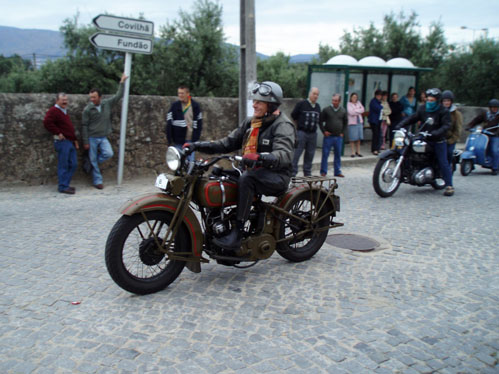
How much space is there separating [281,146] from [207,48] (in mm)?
21247

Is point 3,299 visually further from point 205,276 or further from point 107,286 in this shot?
point 205,276

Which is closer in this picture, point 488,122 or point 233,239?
point 233,239

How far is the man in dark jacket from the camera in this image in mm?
14195

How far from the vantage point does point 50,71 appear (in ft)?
91.1

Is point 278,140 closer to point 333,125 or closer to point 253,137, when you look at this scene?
point 253,137

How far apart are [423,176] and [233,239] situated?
593 cm

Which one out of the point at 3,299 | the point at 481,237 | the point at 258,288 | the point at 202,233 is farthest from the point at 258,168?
the point at 481,237

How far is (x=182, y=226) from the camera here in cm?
432

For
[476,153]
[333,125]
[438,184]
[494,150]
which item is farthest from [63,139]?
[494,150]

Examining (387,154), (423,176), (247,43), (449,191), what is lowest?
(449,191)

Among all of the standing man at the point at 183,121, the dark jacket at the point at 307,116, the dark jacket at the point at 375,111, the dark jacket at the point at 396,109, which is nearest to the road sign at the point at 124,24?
the standing man at the point at 183,121

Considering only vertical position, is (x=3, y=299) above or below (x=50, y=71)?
below

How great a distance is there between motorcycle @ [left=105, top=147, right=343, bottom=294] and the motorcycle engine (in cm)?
499

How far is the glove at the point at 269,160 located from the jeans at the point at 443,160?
5.80 m
